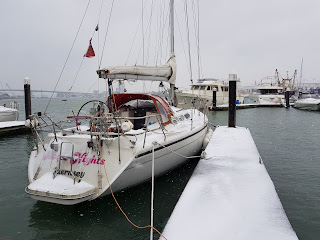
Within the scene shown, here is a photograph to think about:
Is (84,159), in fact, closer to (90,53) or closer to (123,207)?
(123,207)

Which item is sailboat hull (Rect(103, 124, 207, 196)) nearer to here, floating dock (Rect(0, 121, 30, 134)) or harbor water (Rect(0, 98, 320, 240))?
harbor water (Rect(0, 98, 320, 240))

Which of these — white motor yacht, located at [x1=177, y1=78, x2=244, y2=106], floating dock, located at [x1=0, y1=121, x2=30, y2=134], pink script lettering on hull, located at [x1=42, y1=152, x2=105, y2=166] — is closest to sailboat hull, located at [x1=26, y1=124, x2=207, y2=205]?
pink script lettering on hull, located at [x1=42, y1=152, x2=105, y2=166]

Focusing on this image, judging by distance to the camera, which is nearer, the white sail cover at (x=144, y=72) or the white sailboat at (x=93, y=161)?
the white sailboat at (x=93, y=161)

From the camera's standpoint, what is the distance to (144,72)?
8359mm

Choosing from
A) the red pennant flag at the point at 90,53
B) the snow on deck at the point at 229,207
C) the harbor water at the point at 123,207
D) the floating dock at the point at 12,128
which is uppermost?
the red pennant flag at the point at 90,53

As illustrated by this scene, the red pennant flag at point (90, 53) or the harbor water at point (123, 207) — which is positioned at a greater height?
the red pennant flag at point (90, 53)

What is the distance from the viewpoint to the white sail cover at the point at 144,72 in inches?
292

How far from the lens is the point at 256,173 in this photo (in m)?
5.96

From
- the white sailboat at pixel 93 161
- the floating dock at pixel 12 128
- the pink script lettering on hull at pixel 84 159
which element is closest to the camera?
the white sailboat at pixel 93 161

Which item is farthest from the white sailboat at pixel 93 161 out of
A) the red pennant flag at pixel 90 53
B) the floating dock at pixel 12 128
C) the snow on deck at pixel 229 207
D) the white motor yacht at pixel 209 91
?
the white motor yacht at pixel 209 91

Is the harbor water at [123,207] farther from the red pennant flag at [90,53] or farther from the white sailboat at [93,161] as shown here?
the red pennant flag at [90,53]

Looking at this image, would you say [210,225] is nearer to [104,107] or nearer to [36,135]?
[104,107]

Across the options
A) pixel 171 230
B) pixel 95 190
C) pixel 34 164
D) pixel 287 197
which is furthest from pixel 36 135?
pixel 287 197

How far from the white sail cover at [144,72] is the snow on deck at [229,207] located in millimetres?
3509
